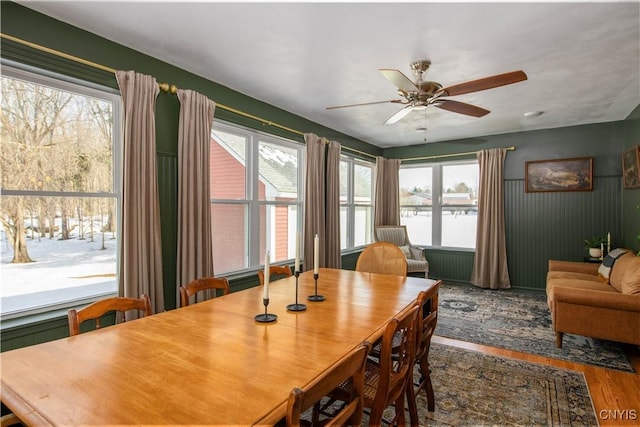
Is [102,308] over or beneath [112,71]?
beneath

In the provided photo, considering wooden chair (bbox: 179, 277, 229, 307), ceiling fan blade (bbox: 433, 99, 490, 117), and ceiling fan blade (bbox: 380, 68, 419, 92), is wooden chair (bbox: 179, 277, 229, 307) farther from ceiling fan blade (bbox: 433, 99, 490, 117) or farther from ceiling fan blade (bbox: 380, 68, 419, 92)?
ceiling fan blade (bbox: 433, 99, 490, 117)

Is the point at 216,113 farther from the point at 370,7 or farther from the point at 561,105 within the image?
the point at 561,105

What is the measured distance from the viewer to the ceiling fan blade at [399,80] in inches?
86.0

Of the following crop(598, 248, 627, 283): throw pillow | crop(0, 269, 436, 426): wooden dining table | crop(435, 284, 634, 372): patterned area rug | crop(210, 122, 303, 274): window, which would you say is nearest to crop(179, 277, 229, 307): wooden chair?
crop(0, 269, 436, 426): wooden dining table

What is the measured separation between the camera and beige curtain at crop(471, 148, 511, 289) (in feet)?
17.5

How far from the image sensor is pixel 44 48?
2.05m

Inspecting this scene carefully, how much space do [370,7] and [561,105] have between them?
3191 mm

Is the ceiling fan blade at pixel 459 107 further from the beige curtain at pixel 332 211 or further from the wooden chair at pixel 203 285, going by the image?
the wooden chair at pixel 203 285

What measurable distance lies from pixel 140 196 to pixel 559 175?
5.60 metres

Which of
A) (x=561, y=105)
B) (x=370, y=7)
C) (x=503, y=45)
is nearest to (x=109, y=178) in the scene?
(x=370, y=7)

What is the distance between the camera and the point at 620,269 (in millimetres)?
3434

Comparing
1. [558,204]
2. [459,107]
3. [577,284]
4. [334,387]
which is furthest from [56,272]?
[558,204]

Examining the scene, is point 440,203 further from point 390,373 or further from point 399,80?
point 390,373

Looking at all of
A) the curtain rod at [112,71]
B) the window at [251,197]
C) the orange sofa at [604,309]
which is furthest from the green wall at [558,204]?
the curtain rod at [112,71]
